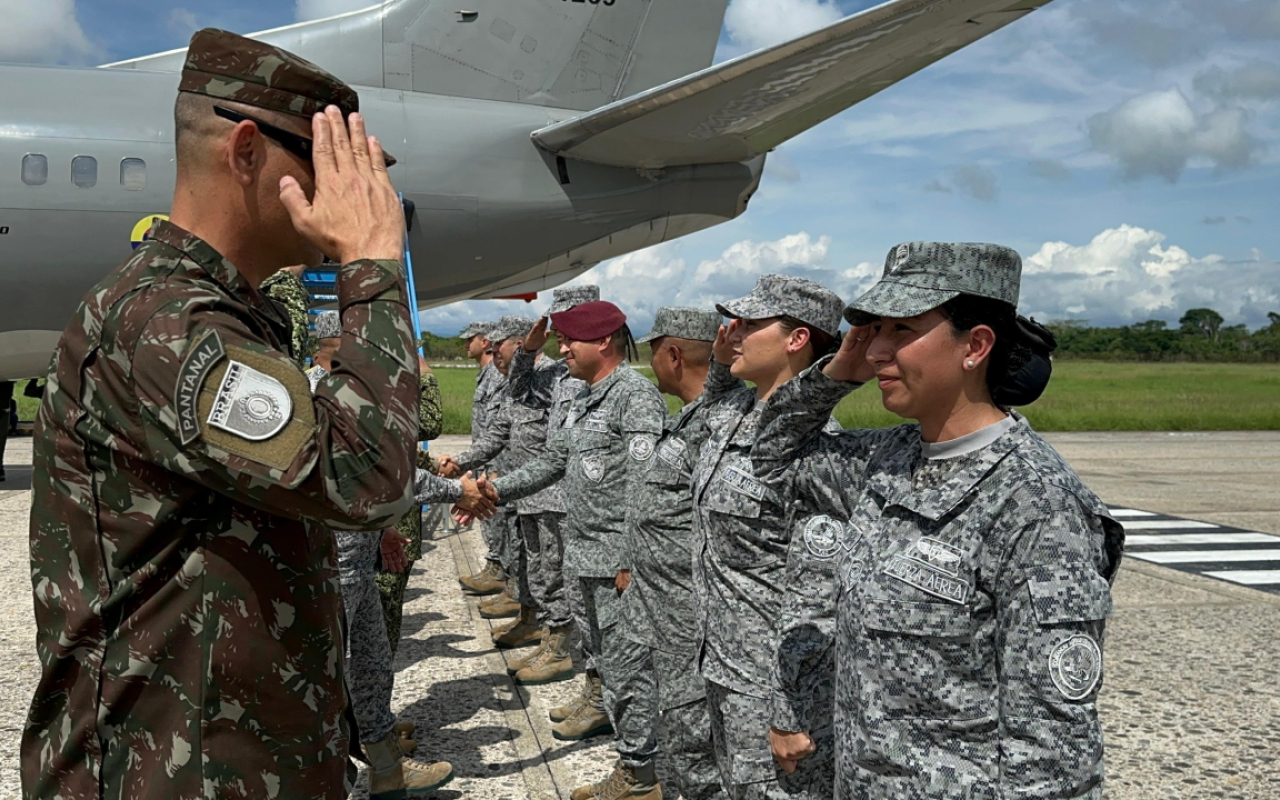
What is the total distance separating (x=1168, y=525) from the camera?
10.6 meters

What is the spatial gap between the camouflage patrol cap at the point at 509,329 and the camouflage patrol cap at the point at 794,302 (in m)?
4.45

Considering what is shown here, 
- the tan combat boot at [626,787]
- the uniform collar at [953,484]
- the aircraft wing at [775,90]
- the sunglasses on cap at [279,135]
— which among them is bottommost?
the tan combat boot at [626,787]

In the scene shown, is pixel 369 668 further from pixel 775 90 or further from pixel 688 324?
pixel 775 90

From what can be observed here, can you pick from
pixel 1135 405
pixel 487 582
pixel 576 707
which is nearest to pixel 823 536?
pixel 576 707

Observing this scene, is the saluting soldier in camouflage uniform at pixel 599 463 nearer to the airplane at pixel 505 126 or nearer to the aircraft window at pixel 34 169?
the airplane at pixel 505 126

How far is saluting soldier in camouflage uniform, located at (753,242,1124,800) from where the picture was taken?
1.70 metres

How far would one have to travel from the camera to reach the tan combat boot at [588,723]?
4668 millimetres

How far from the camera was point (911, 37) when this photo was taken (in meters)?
6.46

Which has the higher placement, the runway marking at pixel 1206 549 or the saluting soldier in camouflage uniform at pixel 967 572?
the saluting soldier in camouflage uniform at pixel 967 572

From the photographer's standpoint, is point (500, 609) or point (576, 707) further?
point (500, 609)

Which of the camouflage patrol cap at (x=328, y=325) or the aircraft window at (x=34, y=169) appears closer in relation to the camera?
the camouflage patrol cap at (x=328, y=325)

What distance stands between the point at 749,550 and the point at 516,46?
25.4ft

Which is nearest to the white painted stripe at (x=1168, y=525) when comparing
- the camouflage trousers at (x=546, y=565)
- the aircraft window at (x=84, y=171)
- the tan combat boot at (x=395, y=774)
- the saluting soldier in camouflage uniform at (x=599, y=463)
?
the camouflage trousers at (x=546, y=565)

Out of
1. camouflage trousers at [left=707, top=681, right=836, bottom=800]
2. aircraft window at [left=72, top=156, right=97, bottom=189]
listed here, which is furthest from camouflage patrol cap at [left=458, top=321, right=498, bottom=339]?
camouflage trousers at [left=707, top=681, right=836, bottom=800]
